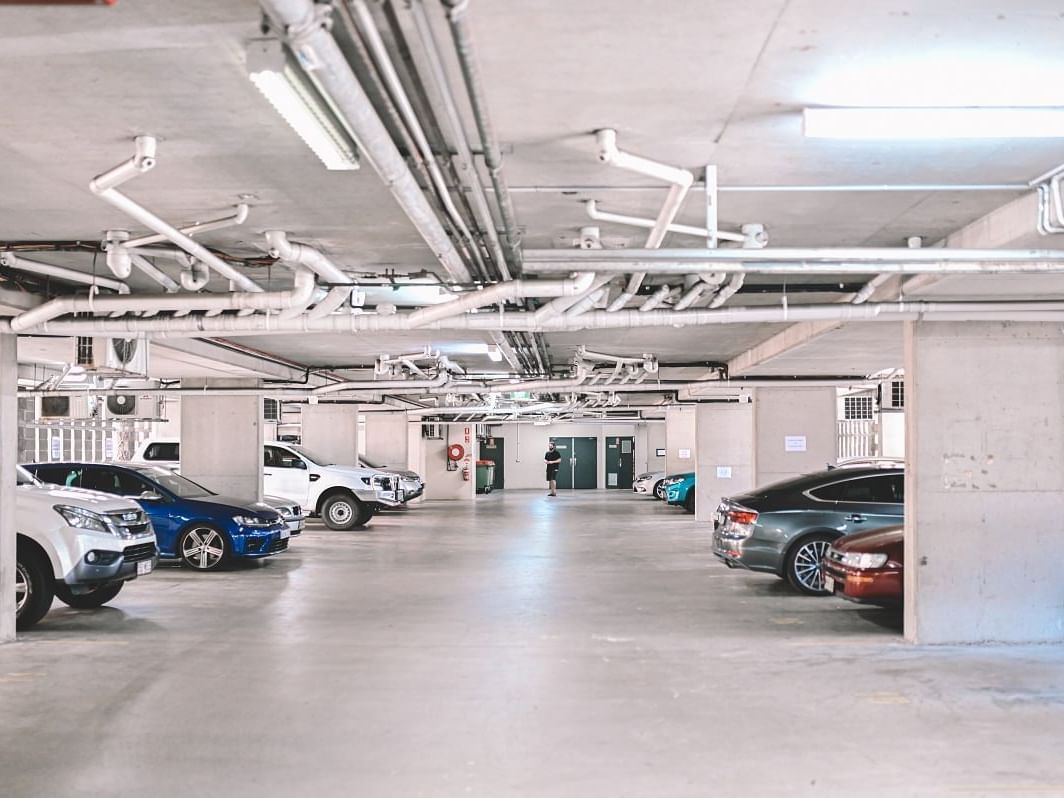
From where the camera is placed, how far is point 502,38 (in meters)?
3.39

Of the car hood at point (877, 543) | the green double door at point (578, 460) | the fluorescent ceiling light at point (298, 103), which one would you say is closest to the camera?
the fluorescent ceiling light at point (298, 103)

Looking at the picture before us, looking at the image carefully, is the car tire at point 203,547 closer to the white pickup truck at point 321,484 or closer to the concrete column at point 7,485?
the concrete column at point 7,485

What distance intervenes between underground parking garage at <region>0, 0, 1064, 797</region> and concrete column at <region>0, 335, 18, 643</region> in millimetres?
39

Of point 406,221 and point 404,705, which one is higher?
point 406,221

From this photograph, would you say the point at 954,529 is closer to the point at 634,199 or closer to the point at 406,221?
the point at 634,199

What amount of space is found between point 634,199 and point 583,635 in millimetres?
3751

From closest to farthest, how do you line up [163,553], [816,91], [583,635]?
[816,91] < [583,635] < [163,553]

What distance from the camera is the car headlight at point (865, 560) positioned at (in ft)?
26.7

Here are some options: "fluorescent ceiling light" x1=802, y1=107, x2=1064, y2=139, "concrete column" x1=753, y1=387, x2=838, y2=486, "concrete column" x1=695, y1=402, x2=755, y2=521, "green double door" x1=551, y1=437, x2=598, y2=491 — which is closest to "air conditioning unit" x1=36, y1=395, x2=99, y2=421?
"concrete column" x1=695, y1=402, x2=755, y2=521

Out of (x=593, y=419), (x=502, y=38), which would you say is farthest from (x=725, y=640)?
(x=593, y=419)

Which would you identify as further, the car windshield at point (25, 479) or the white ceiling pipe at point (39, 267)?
the car windshield at point (25, 479)

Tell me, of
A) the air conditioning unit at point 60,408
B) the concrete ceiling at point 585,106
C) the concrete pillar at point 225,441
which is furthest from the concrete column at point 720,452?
the concrete ceiling at point 585,106

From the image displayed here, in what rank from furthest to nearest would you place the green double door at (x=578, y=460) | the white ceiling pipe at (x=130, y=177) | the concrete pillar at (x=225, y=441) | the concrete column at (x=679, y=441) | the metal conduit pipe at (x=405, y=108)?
the green double door at (x=578, y=460) → the concrete column at (x=679, y=441) → the concrete pillar at (x=225, y=441) → the white ceiling pipe at (x=130, y=177) → the metal conduit pipe at (x=405, y=108)

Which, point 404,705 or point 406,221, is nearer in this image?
point 404,705
